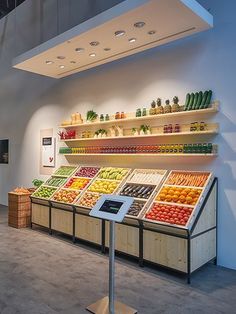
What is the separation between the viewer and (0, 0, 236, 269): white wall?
421 cm

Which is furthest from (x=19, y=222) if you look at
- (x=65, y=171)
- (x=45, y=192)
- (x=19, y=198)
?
(x=65, y=171)

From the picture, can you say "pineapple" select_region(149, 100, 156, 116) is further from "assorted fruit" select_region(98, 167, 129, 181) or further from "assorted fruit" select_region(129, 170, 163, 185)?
"assorted fruit" select_region(98, 167, 129, 181)

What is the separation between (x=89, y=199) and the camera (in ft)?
16.6

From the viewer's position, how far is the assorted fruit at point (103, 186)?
16.4 feet

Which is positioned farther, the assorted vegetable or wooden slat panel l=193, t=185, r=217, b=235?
the assorted vegetable

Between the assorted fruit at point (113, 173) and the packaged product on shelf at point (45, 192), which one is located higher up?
the assorted fruit at point (113, 173)

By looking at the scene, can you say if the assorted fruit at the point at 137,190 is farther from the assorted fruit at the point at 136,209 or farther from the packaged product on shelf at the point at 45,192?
the packaged product on shelf at the point at 45,192

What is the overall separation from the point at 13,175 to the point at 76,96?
365 cm

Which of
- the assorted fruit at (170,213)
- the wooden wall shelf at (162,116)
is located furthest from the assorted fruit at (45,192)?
the assorted fruit at (170,213)

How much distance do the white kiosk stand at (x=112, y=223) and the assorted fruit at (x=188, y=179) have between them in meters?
1.81

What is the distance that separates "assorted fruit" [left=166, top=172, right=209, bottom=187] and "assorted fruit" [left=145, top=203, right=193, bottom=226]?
20.0 inches

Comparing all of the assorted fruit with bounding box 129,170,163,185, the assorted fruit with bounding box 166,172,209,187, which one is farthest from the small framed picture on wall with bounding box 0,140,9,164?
the assorted fruit with bounding box 166,172,209,187

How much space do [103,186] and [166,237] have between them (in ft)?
5.69

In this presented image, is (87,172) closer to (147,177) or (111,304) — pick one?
(147,177)
